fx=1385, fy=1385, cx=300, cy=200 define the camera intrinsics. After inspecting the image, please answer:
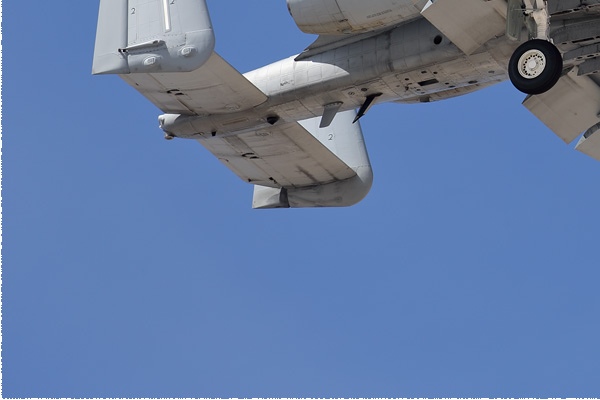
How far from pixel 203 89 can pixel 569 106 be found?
603cm

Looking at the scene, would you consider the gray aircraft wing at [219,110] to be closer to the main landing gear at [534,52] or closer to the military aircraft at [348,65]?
the military aircraft at [348,65]

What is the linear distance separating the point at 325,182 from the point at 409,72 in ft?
17.1

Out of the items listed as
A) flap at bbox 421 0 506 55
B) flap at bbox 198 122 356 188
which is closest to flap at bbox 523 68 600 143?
flap at bbox 421 0 506 55

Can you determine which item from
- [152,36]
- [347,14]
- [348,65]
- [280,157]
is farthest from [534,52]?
[280,157]

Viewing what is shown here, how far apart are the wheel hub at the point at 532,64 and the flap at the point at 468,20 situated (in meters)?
0.83

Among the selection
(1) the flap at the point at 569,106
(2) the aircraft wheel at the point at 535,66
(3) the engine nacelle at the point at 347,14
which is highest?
(3) the engine nacelle at the point at 347,14

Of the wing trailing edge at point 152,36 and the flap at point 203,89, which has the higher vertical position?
the wing trailing edge at point 152,36

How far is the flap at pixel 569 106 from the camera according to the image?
74.6ft

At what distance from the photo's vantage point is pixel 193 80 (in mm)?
22109

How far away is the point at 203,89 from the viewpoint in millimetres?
22453

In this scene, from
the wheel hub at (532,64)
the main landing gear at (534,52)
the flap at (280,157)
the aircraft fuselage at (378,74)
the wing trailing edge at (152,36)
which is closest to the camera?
the main landing gear at (534,52)

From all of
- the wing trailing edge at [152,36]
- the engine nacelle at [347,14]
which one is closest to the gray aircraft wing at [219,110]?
the wing trailing edge at [152,36]

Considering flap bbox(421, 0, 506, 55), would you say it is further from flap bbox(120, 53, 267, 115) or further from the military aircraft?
flap bbox(120, 53, 267, 115)

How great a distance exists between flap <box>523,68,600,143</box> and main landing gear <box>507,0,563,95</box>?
3.45m
